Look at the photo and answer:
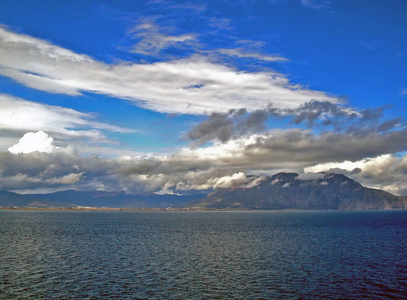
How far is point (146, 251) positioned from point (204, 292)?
2023 inches

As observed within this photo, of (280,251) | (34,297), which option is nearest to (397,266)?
(280,251)

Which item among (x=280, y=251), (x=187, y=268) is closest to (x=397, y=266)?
(x=280, y=251)

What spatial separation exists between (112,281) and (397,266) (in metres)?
67.3

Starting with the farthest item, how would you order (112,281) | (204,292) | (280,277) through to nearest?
(280,277), (112,281), (204,292)

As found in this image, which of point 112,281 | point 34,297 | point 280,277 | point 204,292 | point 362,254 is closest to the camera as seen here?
point 34,297

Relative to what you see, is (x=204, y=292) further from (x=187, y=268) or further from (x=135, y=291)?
(x=187, y=268)

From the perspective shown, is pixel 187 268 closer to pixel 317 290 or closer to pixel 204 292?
pixel 204 292

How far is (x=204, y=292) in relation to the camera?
61.3m

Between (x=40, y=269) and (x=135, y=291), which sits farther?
(x=40, y=269)

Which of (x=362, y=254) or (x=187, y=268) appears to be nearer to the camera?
(x=187, y=268)

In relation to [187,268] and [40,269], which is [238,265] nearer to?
[187,268]

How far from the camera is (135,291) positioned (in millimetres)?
61469

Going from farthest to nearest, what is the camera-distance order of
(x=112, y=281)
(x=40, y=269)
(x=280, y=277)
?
(x=40, y=269), (x=280, y=277), (x=112, y=281)

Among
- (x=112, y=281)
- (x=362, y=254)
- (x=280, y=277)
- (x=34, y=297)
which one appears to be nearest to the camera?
(x=34, y=297)
